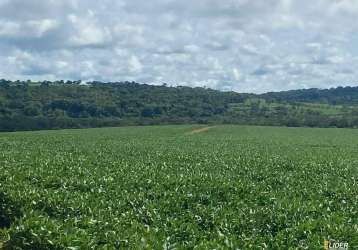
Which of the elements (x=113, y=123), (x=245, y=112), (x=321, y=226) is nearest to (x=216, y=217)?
(x=321, y=226)

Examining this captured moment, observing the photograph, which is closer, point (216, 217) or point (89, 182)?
point (216, 217)

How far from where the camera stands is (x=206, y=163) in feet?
89.9

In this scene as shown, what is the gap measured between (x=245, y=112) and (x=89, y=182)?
134268 millimetres

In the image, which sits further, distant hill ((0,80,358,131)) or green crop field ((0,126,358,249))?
distant hill ((0,80,358,131))

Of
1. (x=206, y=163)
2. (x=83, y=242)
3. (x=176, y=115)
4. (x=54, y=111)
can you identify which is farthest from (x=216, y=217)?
(x=176, y=115)

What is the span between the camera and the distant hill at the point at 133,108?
113775mm

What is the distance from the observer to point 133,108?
139250mm

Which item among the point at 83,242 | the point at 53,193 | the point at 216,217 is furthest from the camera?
the point at 53,193

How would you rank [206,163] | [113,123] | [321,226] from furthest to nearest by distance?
1. [113,123]
2. [206,163]
3. [321,226]

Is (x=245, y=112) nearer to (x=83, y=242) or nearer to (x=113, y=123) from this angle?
(x=113, y=123)

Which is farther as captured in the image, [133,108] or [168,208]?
[133,108]

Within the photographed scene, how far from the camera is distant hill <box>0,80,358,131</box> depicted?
11378cm

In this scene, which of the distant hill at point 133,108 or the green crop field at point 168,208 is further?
the distant hill at point 133,108

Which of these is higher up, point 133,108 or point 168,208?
point 133,108
